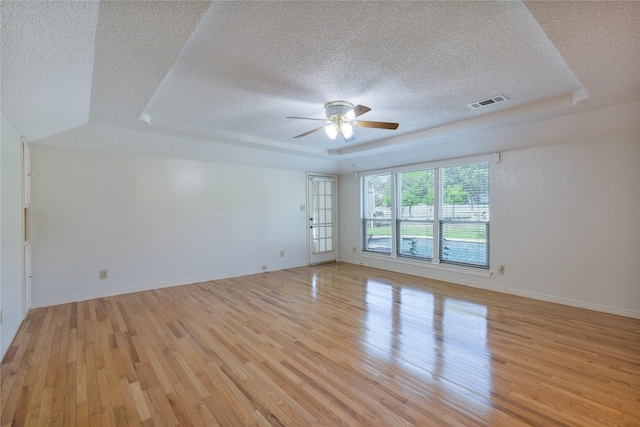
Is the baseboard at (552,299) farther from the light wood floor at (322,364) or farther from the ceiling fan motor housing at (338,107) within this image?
the ceiling fan motor housing at (338,107)

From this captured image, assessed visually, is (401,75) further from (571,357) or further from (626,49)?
(571,357)

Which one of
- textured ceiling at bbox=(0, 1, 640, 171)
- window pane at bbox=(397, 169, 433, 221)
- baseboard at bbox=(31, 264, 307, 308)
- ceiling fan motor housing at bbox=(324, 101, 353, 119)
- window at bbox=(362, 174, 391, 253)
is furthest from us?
window at bbox=(362, 174, 391, 253)

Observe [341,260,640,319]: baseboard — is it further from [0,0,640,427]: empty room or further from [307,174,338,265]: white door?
[307,174,338,265]: white door

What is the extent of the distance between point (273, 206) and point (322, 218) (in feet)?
4.64

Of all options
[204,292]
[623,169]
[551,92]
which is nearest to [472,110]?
[551,92]

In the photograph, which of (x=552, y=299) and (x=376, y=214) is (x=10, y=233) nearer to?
(x=376, y=214)

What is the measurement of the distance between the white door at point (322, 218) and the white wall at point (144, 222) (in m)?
0.72

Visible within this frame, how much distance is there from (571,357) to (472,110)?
2.61 m

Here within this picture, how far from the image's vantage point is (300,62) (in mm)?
2195

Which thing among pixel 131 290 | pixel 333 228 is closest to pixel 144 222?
pixel 131 290

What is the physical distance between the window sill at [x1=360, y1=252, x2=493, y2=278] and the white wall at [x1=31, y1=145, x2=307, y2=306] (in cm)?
214

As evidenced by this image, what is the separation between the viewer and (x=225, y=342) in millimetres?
2809

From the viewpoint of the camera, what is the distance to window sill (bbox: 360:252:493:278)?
15.5 ft

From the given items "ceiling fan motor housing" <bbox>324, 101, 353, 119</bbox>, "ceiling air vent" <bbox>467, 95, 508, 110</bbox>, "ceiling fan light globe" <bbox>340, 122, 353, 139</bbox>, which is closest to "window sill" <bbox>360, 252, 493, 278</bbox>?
"ceiling air vent" <bbox>467, 95, 508, 110</bbox>
